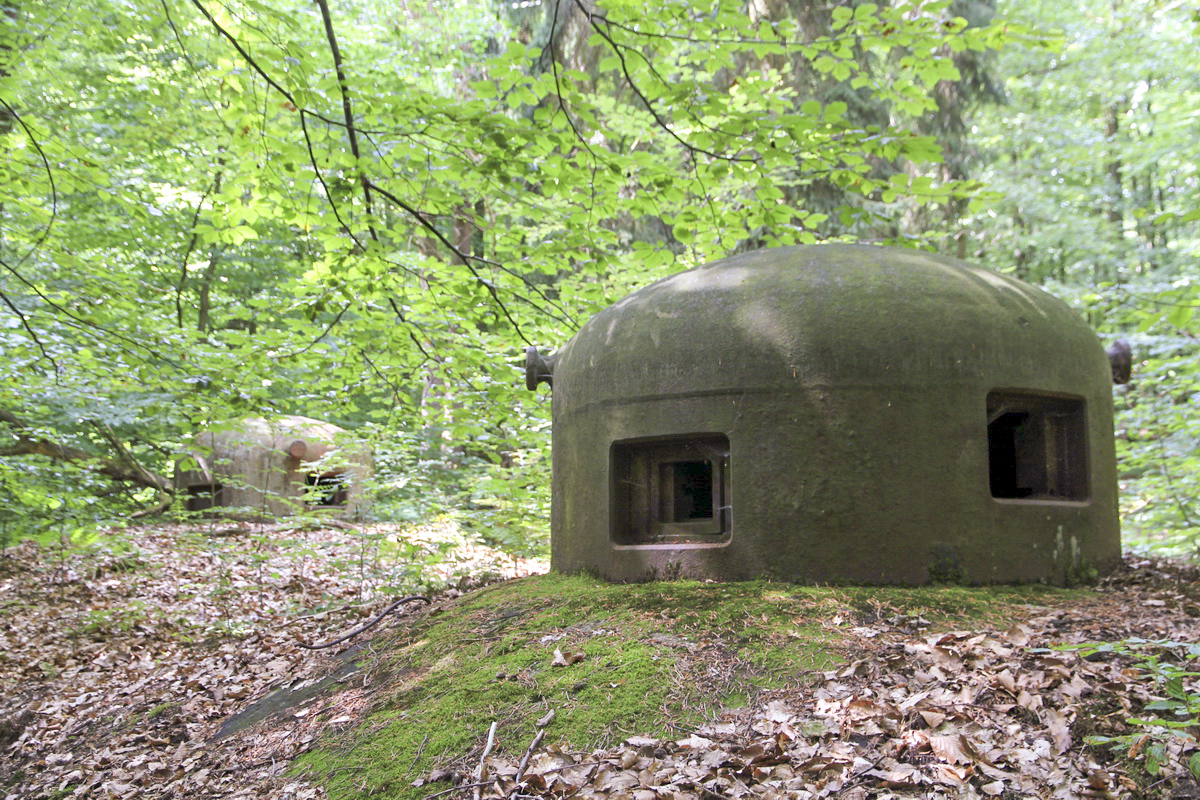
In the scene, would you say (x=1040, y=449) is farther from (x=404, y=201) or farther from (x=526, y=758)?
(x=404, y=201)

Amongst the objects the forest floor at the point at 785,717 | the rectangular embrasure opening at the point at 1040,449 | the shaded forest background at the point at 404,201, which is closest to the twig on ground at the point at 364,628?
the forest floor at the point at 785,717

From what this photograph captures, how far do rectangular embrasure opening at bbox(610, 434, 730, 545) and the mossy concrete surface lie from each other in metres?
0.47

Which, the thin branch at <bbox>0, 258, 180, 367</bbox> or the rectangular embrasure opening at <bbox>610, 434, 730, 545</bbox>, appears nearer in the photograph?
the rectangular embrasure opening at <bbox>610, 434, 730, 545</bbox>

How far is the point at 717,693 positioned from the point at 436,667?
5.33ft

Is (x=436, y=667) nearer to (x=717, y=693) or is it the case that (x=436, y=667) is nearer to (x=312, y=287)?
(x=717, y=693)

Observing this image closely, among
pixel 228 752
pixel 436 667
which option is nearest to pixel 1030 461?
pixel 436 667

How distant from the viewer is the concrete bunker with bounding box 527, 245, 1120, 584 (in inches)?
185

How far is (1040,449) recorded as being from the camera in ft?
17.9

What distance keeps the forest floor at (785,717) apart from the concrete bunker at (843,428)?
492 millimetres

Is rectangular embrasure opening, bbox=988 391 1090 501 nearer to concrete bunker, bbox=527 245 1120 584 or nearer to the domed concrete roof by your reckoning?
concrete bunker, bbox=527 245 1120 584

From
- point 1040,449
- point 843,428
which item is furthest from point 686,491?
point 1040,449

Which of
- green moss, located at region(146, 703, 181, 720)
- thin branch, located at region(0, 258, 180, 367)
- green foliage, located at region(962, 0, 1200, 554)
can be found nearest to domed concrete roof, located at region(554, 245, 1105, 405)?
green moss, located at region(146, 703, 181, 720)

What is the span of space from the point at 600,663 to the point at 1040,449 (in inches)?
131

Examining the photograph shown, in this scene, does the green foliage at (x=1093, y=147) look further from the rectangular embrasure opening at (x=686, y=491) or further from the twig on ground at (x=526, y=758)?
the twig on ground at (x=526, y=758)
